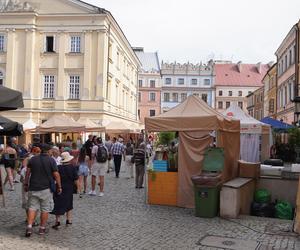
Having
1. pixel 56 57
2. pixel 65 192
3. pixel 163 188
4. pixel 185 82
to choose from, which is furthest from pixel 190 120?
pixel 185 82

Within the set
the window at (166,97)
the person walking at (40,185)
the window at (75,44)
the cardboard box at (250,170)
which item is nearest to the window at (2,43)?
the window at (75,44)

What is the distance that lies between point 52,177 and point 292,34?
3644cm

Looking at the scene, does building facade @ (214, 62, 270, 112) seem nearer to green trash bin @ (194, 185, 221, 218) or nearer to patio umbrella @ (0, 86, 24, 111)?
green trash bin @ (194, 185, 221, 218)

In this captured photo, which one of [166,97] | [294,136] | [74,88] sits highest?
[166,97]

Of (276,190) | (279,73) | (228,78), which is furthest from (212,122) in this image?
(228,78)

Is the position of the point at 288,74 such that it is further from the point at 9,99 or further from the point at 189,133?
the point at 9,99

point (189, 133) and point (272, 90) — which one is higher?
point (272, 90)

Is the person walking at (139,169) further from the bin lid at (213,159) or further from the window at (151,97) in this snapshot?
the window at (151,97)

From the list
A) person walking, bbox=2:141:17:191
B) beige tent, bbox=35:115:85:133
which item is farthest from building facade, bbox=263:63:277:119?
person walking, bbox=2:141:17:191

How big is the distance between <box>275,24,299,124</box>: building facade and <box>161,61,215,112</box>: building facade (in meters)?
42.6

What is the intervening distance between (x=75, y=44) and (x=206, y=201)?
29122 mm

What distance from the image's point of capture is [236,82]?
316ft

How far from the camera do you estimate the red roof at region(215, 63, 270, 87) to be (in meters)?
95.8

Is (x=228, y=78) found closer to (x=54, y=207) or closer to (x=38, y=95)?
(x=38, y=95)
